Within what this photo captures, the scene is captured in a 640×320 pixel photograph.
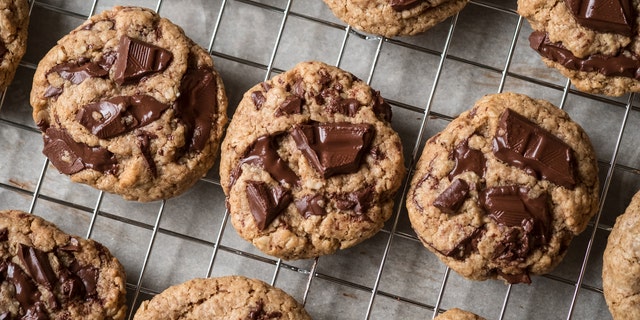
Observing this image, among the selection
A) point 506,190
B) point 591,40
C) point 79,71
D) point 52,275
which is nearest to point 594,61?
point 591,40

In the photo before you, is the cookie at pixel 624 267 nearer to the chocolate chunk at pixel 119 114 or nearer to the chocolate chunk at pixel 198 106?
the chocolate chunk at pixel 198 106

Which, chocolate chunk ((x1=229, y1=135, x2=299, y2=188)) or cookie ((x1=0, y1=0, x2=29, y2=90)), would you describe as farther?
cookie ((x1=0, y1=0, x2=29, y2=90))

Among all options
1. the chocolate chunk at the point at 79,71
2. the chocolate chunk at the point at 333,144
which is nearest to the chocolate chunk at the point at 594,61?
the chocolate chunk at the point at 333,144

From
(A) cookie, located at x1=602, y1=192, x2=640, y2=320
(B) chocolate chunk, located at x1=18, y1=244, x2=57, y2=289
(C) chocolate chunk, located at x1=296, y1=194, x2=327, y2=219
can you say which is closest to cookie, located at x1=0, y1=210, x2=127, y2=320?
(B) chocolate chunk, located at x1=18, y1=244, x2=57, y2=289

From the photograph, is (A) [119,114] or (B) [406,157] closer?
(A) [119,114]

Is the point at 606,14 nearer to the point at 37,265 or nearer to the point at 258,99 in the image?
the point at 258,99

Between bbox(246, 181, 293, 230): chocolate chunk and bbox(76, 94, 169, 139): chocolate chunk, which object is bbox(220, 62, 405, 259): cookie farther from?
bbox(76, 94, 169, 139): chocolate chunk

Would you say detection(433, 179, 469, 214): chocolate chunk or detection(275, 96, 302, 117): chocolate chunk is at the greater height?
detection(275, 96, 302, 117): chocolate chunk
